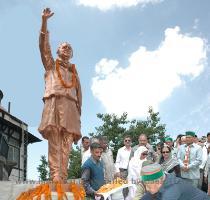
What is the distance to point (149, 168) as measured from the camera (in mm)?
4230

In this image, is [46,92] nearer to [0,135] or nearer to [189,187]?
[0,135]

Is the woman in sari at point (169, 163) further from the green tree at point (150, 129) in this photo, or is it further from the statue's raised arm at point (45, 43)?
the green tree at point (150, 129)

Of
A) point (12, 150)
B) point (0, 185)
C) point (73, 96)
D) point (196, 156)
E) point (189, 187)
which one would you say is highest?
point (12, 150)

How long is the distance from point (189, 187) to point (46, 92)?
12.7 feet

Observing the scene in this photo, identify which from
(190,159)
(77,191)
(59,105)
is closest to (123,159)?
(190,159)

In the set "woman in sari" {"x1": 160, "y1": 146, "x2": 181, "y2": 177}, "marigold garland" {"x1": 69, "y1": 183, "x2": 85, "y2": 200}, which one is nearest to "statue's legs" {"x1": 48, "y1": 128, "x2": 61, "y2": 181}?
"marigold garland" {"x1": 69, "y1": 183, "x2": 85, "y2": 200}

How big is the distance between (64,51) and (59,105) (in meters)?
1.01

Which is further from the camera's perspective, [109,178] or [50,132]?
[109,178]

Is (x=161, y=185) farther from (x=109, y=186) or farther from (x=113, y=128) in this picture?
(x=113, y=128)

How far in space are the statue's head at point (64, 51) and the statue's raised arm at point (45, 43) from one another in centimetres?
23

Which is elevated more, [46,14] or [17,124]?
[17,124]

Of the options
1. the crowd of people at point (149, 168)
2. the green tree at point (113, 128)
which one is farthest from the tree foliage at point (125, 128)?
the crowd of people at point (149, 168)

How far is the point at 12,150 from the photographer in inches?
1417

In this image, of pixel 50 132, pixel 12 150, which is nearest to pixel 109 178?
pixel 50 132
